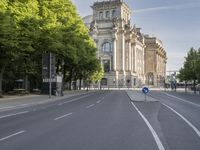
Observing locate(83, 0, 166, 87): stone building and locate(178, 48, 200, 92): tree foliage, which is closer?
locate(178, 48, 200, 92): tree foliage

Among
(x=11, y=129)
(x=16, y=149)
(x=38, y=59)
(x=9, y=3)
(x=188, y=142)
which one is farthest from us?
(x=38, y=59)

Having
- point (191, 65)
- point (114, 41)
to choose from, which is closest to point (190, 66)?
point (191, 65)

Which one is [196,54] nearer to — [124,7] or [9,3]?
[9,3]

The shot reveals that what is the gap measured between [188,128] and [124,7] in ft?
521

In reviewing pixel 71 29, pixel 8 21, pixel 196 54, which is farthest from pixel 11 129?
pixel 196 54

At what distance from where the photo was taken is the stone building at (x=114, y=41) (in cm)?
16288

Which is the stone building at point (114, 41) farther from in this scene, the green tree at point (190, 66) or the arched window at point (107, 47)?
the green tree at point (190, 66)

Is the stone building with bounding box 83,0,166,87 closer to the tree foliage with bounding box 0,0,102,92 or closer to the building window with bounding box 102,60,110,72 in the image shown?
the building window with bounding box 102,60,110,72

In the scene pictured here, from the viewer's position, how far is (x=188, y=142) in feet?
43.1

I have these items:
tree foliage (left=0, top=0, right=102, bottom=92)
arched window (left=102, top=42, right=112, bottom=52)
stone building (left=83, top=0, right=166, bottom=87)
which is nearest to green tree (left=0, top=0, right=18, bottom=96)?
tree foliage (left=0, top=0, right=102, bottom=92)

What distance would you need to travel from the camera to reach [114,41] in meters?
164

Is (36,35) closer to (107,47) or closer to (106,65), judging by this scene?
(106,65)

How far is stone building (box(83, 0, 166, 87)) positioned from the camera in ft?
534

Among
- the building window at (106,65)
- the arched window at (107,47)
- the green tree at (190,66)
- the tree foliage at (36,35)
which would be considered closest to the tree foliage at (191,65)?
the green tree at (190,66)
